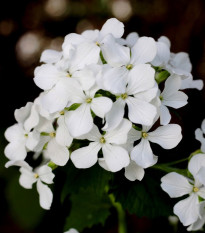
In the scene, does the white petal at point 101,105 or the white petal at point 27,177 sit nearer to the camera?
the white petal at point 101,105

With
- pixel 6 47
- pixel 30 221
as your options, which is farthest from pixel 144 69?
pixel 6 47

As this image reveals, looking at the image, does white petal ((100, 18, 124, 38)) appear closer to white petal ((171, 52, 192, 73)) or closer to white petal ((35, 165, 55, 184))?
white petal ((171, 52, 192, 73))

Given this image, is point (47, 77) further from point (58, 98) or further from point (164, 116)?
point (164, 116)

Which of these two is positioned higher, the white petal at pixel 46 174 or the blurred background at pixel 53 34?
the white petal at pixel 46 174

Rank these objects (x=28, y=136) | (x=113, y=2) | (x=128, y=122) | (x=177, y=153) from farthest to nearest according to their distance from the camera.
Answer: (x=113, y=2)
(x=177, y=153)
(x=28, y=136)
(x=128, y=122)

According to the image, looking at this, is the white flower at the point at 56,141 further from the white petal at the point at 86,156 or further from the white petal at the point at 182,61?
the white petal at the point at 182,61

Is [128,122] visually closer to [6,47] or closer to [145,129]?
[145,129]

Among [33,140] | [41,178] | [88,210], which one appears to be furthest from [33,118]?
[88,210]

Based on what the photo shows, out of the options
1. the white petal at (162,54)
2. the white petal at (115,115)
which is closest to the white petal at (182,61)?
the white petal at (162,54)
